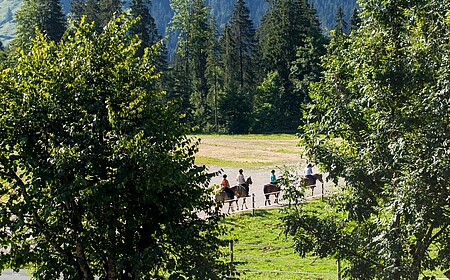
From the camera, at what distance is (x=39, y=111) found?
10938 millimetres

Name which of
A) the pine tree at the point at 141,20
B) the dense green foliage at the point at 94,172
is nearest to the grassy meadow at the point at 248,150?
the pine tree at the point at 141,20

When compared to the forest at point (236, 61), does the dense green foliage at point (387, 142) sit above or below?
below

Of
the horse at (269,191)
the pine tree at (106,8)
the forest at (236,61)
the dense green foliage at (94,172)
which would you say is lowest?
the horse at (269,191)

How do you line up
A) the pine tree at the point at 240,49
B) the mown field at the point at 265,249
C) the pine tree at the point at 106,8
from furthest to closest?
the pine tree at the point at 240,49 → the pine tree at the point at 106,8 → the mown field at the point at 265,249

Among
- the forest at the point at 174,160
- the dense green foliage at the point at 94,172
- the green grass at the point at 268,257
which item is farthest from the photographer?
the green grass at the point at 268,257

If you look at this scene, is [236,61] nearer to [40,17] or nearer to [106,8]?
[106,8]

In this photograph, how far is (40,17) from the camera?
274ft

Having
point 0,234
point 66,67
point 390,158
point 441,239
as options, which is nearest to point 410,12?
point 390,158

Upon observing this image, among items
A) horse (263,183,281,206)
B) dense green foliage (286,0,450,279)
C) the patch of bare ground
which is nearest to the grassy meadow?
the patch of bare ground

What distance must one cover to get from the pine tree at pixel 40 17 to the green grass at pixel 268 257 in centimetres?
6180

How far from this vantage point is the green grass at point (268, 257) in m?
19.3

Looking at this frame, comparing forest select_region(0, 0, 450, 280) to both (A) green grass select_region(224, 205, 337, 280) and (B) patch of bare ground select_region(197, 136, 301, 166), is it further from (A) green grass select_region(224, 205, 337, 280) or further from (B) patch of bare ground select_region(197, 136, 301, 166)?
(B) patch of bare ground select_region(197, 136, 301, 166)

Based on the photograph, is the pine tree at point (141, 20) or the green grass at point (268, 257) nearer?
the green grass at point (268, 257)

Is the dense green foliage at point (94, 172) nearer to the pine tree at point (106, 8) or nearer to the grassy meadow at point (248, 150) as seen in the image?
the grassy meadow at point (248, 150)
